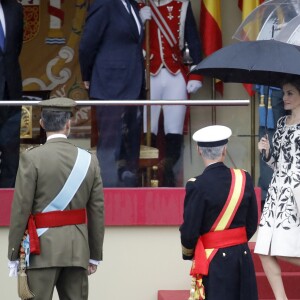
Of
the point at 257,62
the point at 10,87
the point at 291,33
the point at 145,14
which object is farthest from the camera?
the point at 145,14

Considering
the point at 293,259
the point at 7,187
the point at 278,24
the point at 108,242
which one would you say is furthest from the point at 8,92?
the point at 293,259

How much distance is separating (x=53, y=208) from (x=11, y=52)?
272cm

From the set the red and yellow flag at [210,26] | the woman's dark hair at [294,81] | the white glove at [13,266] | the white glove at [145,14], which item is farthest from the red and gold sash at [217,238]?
the red and yellow flag at [210,26]

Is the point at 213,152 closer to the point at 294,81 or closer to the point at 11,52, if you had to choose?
the point at 294,81

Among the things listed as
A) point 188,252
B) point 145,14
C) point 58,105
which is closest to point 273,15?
point 145,14

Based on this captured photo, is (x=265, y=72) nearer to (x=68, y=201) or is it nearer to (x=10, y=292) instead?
(x=68, y=201)

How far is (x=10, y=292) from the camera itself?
10.2 m

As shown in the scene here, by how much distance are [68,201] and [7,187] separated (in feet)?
6.69

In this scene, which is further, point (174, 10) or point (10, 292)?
point (174, 10)

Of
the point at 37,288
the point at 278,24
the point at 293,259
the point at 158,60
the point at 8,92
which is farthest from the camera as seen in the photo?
the point at 158,60

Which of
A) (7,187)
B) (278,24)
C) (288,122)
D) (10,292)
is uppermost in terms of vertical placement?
(278,24)

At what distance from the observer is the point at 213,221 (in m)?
8.18

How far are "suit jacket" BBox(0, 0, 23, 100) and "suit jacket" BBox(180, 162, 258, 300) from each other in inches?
116

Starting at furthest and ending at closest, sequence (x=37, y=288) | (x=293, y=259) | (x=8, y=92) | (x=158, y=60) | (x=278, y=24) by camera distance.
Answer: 1. (x=158, y=60)
2. (x=8, y=92)
3. (x=278, y=24)
4. (x=293, y=259)
5. (x=37, y=288)
